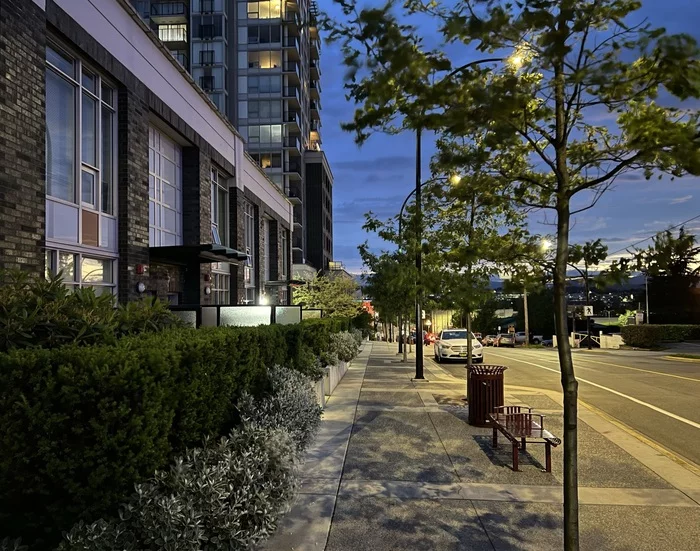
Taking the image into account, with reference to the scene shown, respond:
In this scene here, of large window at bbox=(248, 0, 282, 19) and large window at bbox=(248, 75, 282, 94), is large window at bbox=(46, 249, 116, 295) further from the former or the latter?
large window at bbox=(248, 0, 282, 19)

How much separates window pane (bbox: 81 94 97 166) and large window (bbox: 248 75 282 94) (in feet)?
147

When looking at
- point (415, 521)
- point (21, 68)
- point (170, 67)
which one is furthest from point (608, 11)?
point (170, 67)

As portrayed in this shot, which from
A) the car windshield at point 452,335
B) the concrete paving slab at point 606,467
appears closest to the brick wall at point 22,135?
the concrete paving slab at point 606,467

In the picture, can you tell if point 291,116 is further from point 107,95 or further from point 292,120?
point 107,95

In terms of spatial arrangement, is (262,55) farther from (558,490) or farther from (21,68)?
(558,490)

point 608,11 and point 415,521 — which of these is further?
point 415,521

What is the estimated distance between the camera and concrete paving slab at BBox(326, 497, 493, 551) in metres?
4.41

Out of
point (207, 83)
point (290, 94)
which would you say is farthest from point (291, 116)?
point (207, 83)

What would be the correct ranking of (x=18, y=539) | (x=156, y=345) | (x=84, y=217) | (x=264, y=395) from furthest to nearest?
(x=84, y=217), (x=264, y=395), (x=156, y=345), (x=18, y=539)

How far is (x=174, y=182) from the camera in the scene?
16.2m

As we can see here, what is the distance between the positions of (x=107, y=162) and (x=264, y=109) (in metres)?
44.7

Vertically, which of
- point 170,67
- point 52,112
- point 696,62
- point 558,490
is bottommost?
point 558,490

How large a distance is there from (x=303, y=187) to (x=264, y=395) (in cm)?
5495

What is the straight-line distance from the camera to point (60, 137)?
9.91 metres
